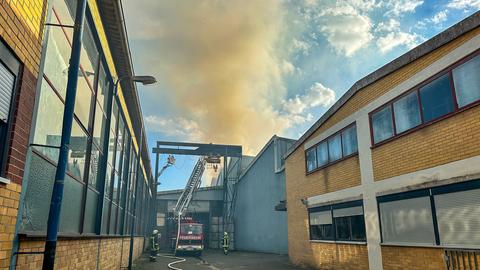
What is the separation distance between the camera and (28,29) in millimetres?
5102

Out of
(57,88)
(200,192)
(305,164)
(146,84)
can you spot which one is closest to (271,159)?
(305,164)

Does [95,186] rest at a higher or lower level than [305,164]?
lower

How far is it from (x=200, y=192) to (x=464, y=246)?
34.7 meters

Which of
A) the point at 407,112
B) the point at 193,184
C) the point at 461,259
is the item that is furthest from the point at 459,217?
the point at 193,184

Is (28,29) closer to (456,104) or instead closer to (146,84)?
(146,84)

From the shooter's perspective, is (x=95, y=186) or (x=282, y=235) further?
(x=282, y=235)

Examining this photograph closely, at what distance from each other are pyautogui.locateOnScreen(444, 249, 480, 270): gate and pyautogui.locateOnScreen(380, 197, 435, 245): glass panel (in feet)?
2.17

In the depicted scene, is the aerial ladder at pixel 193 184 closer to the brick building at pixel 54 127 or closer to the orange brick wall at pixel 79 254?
the orange brick wall at pixel 79 254

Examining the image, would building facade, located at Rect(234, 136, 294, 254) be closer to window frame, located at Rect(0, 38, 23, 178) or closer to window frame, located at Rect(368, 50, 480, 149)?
window frame, located at Rect(368, 50, 480, 149)

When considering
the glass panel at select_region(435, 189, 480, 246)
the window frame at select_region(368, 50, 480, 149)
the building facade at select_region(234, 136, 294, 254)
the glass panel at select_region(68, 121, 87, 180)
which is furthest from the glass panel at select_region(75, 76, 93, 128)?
the building facade at select_region(234, 136, 294, 254)

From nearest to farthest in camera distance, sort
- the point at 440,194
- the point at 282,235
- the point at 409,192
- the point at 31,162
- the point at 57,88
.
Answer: the point at 31,162 < the point at 57,88 < the point at 440,194 < the point at 409,192 < the point at 282,235

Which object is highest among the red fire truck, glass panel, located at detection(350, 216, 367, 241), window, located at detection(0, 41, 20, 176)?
window, located at detection(0, 41, 20, 176)

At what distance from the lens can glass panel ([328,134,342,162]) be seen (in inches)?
572

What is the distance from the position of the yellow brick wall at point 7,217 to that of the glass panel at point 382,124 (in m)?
10.1
